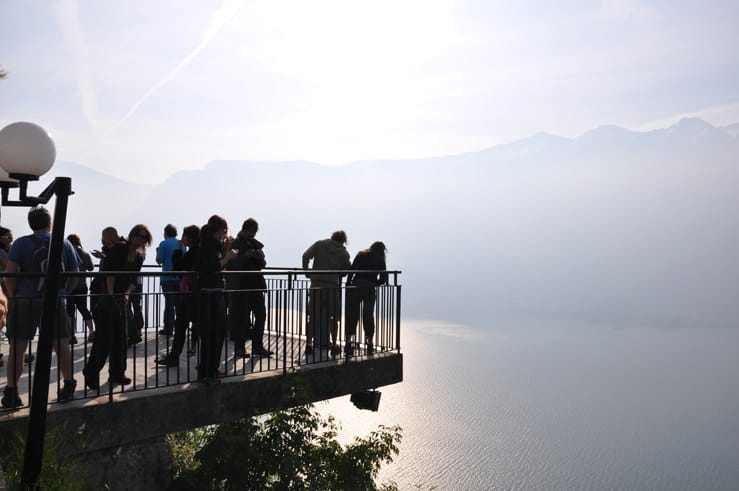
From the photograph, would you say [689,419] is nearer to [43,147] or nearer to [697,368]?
[697,368]

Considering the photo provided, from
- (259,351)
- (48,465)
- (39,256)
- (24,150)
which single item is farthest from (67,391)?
(259,351)

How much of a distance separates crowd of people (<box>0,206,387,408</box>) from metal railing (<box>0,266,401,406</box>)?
24 millimetres

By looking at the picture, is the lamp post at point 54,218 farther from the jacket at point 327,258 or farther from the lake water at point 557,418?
the lake water at point 557,418

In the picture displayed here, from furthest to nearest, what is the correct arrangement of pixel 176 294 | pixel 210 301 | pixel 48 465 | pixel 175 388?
1. pixel 176 294
2. pixel 210 301
3. pixel 175 388
4. pixel 48 465

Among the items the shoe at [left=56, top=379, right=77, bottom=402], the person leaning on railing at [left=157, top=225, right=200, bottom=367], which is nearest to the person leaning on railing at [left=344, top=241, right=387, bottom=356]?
the person leaning on railing at [left=157, top=225, right=200, bottom=367]

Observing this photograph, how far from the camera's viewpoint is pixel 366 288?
9641 mm

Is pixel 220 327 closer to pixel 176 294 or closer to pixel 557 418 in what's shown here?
pixel 176 294

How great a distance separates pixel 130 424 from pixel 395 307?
4640 mm

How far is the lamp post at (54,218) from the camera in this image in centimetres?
496

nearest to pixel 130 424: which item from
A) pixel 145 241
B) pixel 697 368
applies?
pixel 145 241

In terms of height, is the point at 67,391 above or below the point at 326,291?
below

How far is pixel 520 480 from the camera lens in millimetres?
90562

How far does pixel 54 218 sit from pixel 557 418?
123m

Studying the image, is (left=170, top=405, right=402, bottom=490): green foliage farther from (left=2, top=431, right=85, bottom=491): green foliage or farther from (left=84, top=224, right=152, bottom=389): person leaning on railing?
(left=2, top=431, right=85, bottom=491): green foliage
